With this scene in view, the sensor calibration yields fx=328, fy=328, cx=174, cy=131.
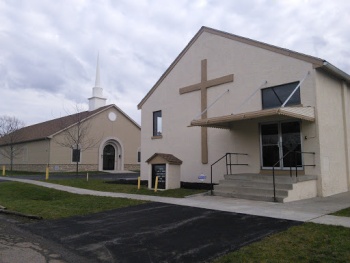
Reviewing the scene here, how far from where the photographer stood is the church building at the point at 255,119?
500 inches

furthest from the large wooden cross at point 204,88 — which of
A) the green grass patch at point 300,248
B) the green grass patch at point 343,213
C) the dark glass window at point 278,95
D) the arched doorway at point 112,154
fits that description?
the arched doorway at point 112,154

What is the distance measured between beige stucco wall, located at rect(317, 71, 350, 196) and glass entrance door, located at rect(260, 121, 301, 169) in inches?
38.0

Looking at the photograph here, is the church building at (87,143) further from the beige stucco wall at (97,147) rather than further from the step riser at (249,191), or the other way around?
the step riser at (249,191)

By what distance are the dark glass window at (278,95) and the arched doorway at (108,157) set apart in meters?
25.4

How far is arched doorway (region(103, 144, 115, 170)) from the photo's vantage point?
3666 cm

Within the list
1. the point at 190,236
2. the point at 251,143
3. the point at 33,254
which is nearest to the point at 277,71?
the point at 251,143

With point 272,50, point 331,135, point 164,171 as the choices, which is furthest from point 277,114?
point 164,171

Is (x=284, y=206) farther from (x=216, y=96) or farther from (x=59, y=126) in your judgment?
(x=59, y=126)

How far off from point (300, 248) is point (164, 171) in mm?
10145

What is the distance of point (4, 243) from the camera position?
6680 mm

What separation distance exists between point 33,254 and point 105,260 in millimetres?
1451

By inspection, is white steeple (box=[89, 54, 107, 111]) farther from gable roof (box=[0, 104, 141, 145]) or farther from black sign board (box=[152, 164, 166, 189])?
black sign board (box=[152, 164, 166, 189])

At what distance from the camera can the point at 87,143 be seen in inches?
1363

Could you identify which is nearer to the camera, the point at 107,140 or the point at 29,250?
the point at 29,250
